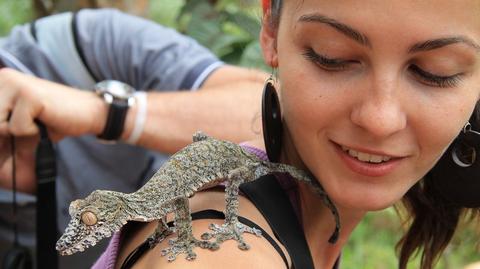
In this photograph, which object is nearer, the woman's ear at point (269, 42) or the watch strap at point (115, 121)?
the woman's ear at point (269, 42)

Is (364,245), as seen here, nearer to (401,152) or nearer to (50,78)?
(50,78)

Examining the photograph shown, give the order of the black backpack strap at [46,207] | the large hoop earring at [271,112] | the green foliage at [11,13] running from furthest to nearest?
the green foliage at [11,13]
the black backpack strap at [46,207]
the large hoop earring at [271,112]

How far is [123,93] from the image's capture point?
3.25 meters

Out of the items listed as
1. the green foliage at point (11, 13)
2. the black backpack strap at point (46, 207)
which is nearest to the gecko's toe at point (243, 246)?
the black backpack strap at point (46, 207)

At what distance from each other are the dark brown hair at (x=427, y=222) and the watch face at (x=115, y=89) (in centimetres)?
161

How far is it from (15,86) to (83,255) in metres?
0.92

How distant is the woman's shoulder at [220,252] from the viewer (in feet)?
4.31

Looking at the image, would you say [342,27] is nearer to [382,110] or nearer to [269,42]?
[382,110]

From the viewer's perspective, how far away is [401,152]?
1485 millimetres

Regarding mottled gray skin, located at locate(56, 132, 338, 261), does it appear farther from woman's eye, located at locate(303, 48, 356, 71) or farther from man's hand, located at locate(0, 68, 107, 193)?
man's hand, located at locate(0, 68, 107, 193)

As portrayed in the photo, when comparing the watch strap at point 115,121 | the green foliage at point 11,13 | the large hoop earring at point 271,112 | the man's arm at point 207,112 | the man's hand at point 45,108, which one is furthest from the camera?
the green foliage at point 11,13

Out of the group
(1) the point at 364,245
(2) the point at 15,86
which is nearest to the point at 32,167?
(2) the point at 15,86

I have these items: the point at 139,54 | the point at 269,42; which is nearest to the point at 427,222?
the point at 269,42

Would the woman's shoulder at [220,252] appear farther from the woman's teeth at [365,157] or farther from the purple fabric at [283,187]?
the woman's teeth at [365,157]
